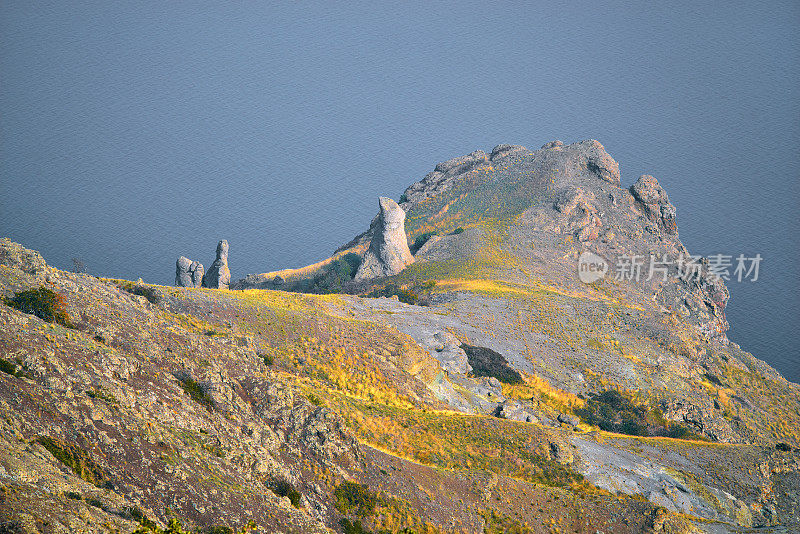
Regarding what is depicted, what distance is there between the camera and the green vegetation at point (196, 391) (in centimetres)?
3559

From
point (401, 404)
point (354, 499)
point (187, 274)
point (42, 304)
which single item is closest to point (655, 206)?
point (187, 274)

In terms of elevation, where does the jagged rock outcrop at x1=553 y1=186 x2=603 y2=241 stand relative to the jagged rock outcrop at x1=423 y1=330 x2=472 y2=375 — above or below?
above

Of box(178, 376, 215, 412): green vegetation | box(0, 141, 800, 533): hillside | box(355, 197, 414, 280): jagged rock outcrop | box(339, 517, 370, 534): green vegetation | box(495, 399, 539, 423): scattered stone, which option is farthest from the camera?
box(355, 197, 414, 280): jagged rock outcrop

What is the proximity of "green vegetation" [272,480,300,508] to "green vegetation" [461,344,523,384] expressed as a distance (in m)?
39.7

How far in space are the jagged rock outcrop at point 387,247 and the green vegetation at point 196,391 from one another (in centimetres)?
6951

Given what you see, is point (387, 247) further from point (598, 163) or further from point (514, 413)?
point (598, 163)

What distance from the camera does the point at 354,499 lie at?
36.0 metres

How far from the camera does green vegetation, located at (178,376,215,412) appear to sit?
35.6m

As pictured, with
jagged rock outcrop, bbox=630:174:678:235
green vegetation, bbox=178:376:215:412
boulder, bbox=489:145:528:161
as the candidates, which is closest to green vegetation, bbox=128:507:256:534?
green vegetation, bbox=178:376:215:412

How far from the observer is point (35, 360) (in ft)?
94.6

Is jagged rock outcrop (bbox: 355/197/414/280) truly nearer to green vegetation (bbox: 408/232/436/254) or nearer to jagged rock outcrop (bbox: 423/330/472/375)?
green vegetation (bbox: 408/232/436/254)

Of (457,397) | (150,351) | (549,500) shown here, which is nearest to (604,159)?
(457,397)

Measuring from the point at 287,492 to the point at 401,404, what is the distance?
23437mm

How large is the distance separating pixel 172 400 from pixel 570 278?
87271 millimetres
